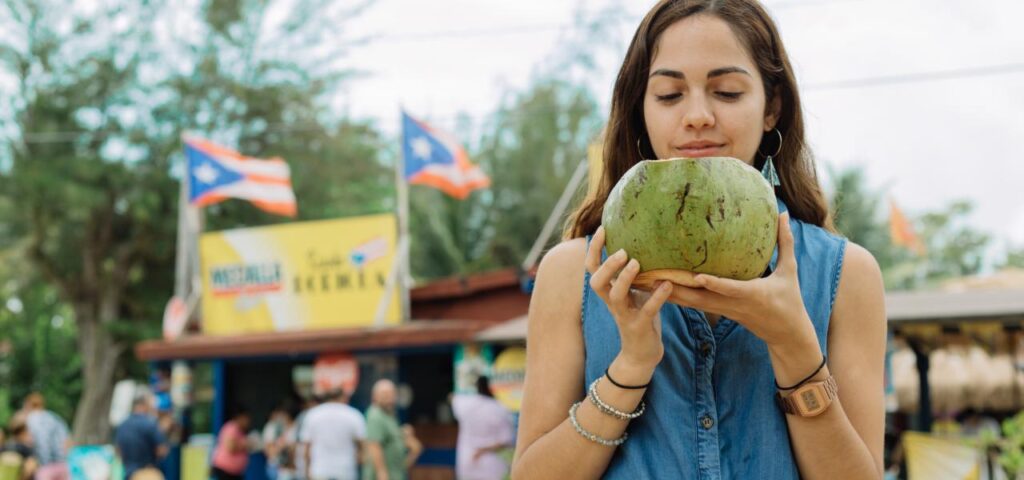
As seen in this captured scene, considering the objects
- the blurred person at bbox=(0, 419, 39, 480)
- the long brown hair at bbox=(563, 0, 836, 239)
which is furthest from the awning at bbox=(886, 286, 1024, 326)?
the blurred person at bbox=(0, 419, 39, 480)

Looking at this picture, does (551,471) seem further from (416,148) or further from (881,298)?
(416,148)

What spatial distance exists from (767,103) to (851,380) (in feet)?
1.57

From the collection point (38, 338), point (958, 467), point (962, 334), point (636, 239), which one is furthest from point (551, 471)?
point (38, 338)

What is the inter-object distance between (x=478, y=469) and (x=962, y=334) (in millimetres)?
4630

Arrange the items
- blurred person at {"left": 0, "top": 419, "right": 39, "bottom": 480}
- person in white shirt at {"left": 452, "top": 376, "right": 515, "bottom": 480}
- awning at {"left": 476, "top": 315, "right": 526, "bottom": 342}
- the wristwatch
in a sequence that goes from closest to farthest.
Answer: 1. the wristwatch
2. person in white shirt at {"left": 452, "top": 376, "right": 515, "bottom": 480}
3. awning at {"left": 476, "top": 315, "right": 526, "bottom": 342}
4. blurred person at {"left": 0, "top": 419, "right": 39, "bottom": 480}

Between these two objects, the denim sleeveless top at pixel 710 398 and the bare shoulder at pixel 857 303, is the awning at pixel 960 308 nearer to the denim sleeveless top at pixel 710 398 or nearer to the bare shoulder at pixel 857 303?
the bare shoulder at pixel 857 303

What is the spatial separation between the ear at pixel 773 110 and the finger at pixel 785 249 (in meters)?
0.37

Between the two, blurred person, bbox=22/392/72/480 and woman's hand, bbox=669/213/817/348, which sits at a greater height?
woman's hand, bbox=669/213/817/348

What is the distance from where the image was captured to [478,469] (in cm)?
1023

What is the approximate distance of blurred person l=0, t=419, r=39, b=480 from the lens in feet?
40.4

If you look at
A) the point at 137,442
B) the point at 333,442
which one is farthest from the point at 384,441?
the point at 137,442

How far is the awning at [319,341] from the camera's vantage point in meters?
14.2

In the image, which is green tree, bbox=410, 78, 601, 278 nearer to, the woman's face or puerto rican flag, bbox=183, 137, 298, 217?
puerto rican flag, bbox=183, 137, 298, 217

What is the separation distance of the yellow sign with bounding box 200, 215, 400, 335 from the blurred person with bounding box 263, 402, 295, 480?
1467mm
